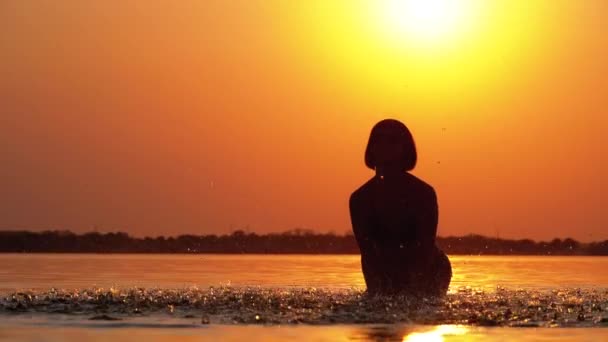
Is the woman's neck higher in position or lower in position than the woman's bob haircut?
lower

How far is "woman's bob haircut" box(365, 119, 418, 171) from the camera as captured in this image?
97.9 ft

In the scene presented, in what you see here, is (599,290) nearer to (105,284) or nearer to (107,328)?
(105,284)

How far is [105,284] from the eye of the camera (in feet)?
128

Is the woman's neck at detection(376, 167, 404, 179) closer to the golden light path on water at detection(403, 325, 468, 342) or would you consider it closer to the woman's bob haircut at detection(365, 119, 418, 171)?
the woman's bob haircut at detection(365, 119, 418, 171)

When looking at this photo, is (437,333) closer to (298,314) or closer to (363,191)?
(298,314)

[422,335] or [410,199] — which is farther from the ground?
[410,199]

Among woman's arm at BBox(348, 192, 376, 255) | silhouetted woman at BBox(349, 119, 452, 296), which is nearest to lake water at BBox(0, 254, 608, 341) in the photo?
silhouetted woman at BBox(349, 119, 452, 296)

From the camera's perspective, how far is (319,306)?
27625 millimetres

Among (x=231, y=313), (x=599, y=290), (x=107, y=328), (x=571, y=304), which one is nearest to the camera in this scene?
(x=107, y=328)

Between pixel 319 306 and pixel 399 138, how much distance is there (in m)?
4.65

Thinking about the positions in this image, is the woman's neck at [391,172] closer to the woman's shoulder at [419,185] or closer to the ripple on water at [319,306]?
the woman's shoulder at [419,185]

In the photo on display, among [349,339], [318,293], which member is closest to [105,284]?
[318,293]

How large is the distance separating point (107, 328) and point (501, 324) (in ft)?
23.2

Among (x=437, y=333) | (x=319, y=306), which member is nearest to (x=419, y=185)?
(x=319, y=306)
